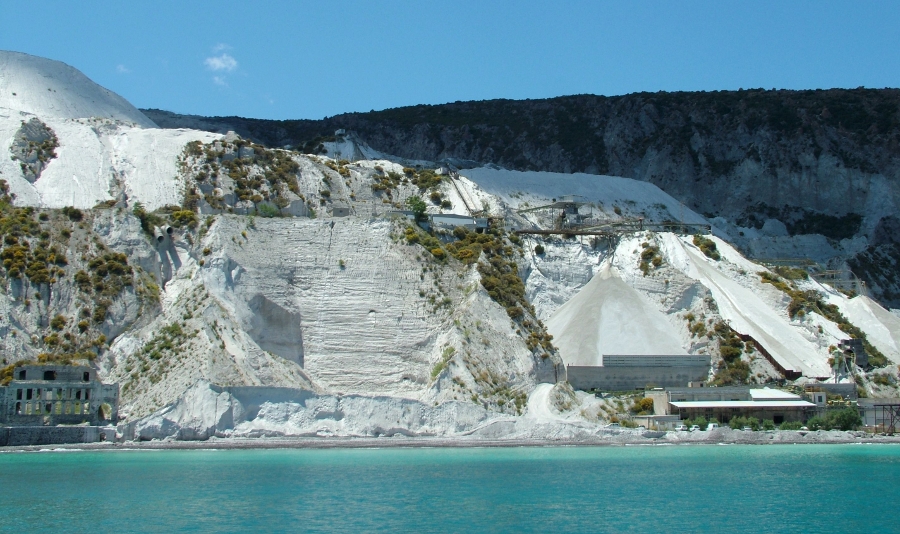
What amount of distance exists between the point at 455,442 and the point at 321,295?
13.4 meters

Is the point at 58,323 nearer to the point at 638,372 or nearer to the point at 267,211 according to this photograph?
the point at 267,211

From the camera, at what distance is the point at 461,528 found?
37125mm

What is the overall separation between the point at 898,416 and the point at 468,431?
25989 millimetres

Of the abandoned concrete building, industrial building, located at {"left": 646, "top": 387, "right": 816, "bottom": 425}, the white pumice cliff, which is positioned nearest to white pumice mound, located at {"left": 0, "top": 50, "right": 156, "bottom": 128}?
the white pumice cliff

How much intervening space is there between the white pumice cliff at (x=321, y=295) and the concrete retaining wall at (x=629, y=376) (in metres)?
0.97

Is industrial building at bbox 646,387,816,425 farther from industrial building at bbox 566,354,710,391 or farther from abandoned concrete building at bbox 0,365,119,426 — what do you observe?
abandoned concrete building at bbox 0,365,119,426

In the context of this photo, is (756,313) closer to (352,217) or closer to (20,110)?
(352,217)

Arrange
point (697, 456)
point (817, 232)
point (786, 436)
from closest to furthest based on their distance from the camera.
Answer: point (697, 456)
point (786, 436)
point (817, 232)

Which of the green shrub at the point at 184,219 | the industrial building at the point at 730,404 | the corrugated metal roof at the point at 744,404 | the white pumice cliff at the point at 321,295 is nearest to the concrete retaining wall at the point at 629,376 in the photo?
the white pumice cliff at the point at 321,295

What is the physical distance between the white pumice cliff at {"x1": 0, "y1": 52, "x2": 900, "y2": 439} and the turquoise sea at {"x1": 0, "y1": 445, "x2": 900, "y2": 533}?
12.3 feet

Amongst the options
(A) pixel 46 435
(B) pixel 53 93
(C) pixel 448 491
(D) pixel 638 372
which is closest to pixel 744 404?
(D) pixel 638 372

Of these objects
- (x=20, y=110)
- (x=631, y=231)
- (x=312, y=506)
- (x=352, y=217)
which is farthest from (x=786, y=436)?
(x=20, y=110)

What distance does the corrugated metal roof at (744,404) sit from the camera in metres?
66.9

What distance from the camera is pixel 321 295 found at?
226 feet
